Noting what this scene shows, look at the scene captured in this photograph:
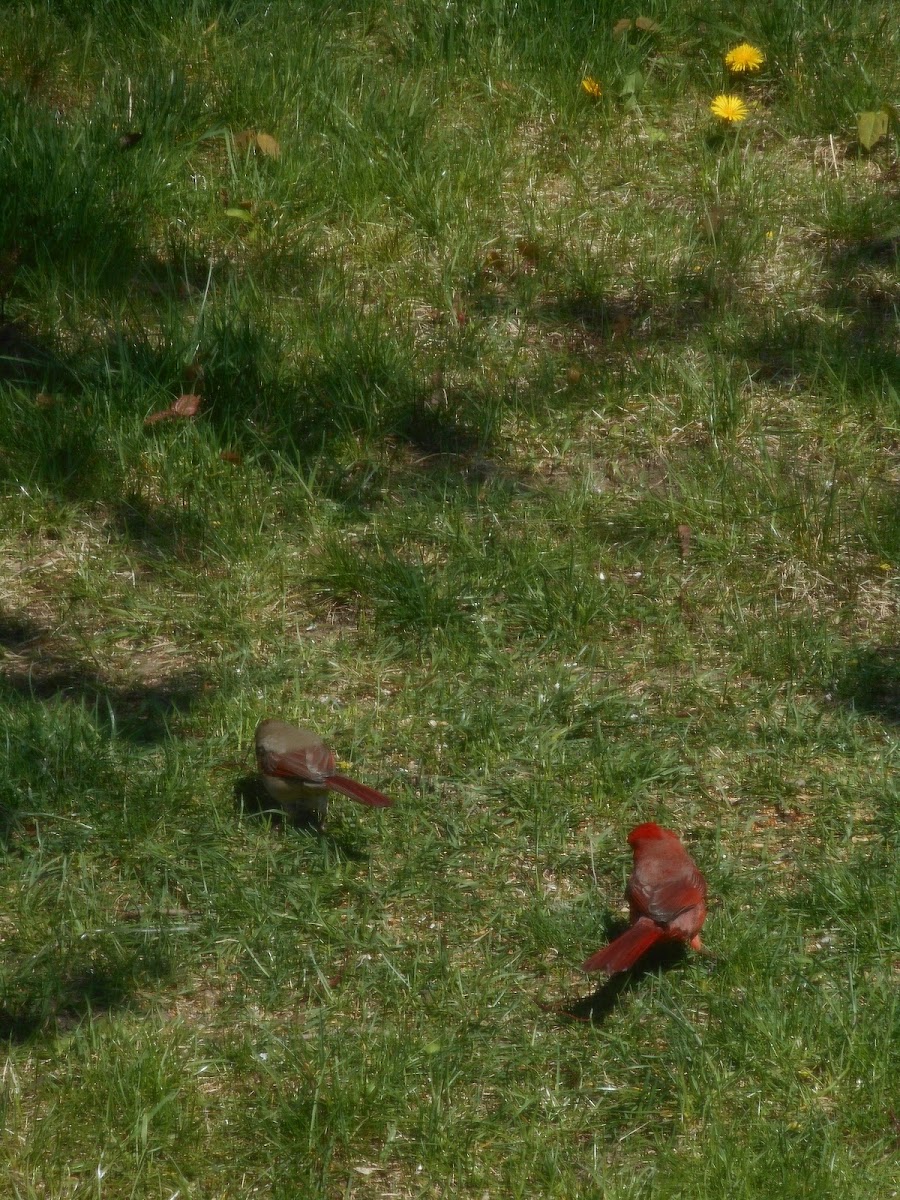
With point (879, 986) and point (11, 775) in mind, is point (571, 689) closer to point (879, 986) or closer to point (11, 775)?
point (879, 986)

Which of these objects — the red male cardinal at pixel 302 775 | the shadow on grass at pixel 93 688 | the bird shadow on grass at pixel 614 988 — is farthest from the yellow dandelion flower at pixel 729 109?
the bird shadow on grass at pixel 614 988

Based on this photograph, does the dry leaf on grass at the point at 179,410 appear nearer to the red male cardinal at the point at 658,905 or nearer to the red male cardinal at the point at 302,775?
the red male cardinal at the point at 302,775

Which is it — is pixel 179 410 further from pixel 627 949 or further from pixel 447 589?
pixel 627 949

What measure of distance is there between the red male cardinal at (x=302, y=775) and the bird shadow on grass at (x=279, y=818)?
3 centimetres

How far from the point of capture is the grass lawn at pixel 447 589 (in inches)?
125

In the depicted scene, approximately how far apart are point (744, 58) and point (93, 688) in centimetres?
407

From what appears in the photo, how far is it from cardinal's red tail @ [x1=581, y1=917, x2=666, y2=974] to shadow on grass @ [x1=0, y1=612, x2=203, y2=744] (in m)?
1.45

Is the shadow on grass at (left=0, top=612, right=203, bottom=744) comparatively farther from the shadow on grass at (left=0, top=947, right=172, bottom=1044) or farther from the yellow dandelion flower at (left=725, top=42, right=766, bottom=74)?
the yellow dandelion flower at (left=725, top=42, right=766, bottom=74)

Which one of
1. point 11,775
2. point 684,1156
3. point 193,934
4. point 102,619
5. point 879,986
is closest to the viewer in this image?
point 684,1156

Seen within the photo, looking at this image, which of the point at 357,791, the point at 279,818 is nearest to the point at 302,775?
the point at 357,791

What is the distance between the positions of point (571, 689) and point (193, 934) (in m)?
1.31

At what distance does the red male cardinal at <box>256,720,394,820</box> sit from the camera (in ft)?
12.3

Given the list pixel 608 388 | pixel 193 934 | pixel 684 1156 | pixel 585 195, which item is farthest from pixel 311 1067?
pixel 585 195

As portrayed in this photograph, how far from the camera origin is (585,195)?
6.18m
